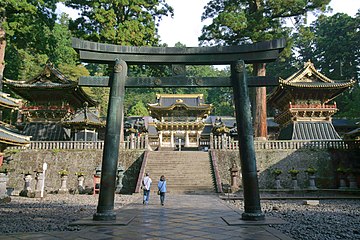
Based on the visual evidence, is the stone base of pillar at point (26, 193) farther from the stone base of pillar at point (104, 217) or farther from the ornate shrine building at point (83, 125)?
the stone base of pillar at point (104, 217)

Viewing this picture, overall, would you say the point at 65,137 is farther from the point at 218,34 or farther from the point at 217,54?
the point at 217,54

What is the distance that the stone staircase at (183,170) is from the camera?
1767 centimetres

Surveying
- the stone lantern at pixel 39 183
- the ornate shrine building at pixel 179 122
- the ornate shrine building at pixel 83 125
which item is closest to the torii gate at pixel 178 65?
the stone lantern at pixel 39 183

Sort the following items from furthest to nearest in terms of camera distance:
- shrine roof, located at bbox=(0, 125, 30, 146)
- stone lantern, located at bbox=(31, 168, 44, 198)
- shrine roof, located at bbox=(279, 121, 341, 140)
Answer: shrine roof, located at bbox=(279, 121, 341, 140)
stone lantern, located at bbox=(31, 168, 44, 198)
shrine roof, located at bbox=(0, 125, 30, 146)

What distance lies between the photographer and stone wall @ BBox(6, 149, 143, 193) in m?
21.3

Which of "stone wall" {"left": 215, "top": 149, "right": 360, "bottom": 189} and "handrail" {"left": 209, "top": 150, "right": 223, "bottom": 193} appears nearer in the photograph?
"handrail" {"left": 209, "top": 150, "right": 223, "bottom": 193}

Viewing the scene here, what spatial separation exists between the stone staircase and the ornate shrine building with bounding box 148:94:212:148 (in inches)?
446

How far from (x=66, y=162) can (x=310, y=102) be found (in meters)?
21.1

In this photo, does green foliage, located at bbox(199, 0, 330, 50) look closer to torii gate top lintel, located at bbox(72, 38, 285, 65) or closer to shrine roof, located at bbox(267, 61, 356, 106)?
shrine roof, located at bbox(267, 61, 356, 106)

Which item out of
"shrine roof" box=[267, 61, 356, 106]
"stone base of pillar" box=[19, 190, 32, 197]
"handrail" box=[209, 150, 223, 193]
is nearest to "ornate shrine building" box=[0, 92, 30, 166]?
"stone base of pillar" box=[19, 190, 32, 197]

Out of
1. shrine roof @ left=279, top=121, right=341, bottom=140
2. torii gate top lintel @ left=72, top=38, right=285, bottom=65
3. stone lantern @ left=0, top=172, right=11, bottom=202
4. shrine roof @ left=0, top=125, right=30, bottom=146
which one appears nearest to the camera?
torii gate top lintel @ left=72, top=38, right=285, bottom=65

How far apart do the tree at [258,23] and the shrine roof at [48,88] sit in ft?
40.3

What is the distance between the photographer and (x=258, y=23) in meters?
22.9

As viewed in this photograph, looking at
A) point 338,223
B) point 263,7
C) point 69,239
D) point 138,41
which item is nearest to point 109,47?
point 69,239
